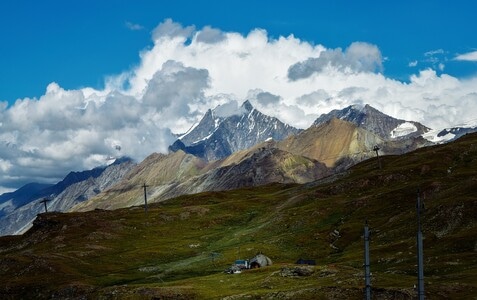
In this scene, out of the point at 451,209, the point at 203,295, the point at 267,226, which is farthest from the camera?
the point at 267,226

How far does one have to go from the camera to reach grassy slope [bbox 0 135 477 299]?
99.9 m

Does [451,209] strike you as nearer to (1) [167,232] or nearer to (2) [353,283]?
(2) [353,283]

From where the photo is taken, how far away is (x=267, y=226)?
180 metres

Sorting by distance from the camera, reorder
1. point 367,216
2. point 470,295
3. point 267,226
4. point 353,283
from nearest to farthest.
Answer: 1. point 470,295
2. point 353,283
3. point 367,216
4. point 267,226

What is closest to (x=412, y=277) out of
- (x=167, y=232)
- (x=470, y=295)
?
(x=470, y=295)

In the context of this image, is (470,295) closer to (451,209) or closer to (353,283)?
(353,283)

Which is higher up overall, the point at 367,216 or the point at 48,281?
the point at 367,216

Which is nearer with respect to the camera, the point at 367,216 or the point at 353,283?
the point at 353,283

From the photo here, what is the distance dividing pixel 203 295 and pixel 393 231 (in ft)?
169

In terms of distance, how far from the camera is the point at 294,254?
14850cm

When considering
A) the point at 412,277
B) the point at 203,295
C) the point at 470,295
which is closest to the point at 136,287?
the point at 203,295

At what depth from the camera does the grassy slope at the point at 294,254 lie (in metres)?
99.9

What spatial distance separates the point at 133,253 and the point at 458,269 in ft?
312

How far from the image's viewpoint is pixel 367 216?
533 feet
